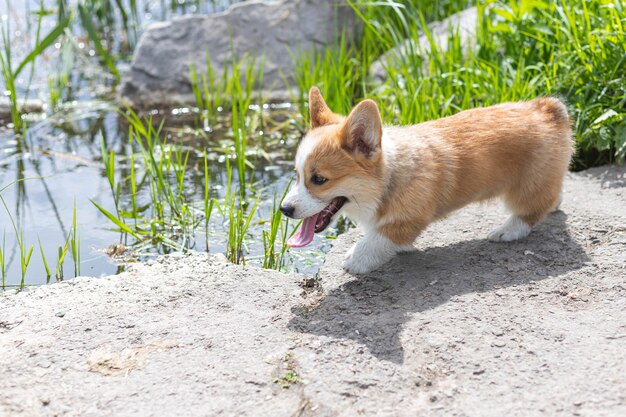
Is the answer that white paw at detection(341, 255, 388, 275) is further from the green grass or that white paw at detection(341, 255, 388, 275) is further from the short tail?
the short tail

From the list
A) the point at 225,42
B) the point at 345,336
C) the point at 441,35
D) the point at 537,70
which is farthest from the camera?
the point at 225,42

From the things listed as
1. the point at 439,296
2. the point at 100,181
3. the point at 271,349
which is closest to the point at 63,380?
the point at 271,349

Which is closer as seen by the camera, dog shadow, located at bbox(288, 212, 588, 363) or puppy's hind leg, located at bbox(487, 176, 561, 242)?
dog shadow, located at bbox(288, 212, 588, 363)

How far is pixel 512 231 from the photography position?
13.3 feet

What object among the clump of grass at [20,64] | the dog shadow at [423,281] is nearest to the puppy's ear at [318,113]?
the dog shadow at [423,281]

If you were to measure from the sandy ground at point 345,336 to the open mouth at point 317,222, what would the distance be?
200mm

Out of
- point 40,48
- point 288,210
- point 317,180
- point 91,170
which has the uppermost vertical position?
point 40,48

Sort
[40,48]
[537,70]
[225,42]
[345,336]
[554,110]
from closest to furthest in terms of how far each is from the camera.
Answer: [345,336]
[554,110]
[537,70]
[40,48]
[225,42]

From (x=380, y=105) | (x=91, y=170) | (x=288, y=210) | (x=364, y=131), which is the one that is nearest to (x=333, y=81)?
(x=380, y=105)

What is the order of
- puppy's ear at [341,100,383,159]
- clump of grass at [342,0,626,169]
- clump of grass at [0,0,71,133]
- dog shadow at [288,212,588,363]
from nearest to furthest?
1. dog shadow at [288,212,588,363]
2. puppy's ear at [341,100,383,159]
3. clump of grass at [342,0,626,169]
4. clump of grass at [0,0,71,133]

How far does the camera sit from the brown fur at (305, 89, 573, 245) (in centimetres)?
363

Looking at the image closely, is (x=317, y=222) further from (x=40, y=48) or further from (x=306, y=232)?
(x=40, y=48)

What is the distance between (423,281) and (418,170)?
1.67 ft

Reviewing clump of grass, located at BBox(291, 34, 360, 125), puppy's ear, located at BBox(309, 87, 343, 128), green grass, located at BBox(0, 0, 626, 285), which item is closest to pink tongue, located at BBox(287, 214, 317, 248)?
green grass, located at BBox(0, 0, 626, 285)
